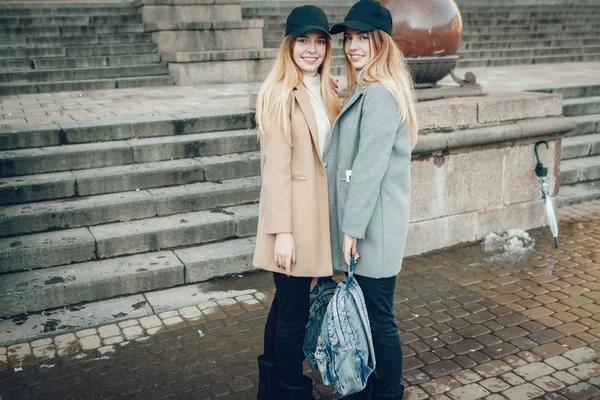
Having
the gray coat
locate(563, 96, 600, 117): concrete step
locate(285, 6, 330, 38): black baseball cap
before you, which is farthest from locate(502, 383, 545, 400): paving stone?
locate(563, 96, 600, 117): concrete step

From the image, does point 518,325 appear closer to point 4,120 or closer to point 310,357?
point 310,357

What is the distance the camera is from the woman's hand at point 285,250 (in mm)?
2734

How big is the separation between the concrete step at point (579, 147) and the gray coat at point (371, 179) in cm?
549

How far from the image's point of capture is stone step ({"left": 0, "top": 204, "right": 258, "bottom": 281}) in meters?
4.58

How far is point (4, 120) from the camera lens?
6617 millimetres

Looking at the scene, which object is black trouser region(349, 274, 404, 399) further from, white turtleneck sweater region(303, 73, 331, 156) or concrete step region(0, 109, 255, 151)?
concrete step region(0, 109, 255, 151)

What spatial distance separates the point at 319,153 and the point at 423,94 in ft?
10.1

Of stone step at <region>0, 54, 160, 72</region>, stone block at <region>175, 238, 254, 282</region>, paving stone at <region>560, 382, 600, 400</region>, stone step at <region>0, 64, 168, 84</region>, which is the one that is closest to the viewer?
paving stone at <region>560, 382, 600, 400</region>

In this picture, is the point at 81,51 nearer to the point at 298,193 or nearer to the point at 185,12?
the point at 185,12

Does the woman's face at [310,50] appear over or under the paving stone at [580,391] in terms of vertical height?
over

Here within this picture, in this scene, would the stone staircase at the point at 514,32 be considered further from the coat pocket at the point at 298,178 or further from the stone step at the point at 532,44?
the coat pocket at the point at 298,178

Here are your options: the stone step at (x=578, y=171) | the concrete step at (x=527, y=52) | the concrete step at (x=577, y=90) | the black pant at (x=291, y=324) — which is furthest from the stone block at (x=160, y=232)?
the concrete step at (x=527, y=52)

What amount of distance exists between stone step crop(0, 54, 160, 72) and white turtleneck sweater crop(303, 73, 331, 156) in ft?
28.1

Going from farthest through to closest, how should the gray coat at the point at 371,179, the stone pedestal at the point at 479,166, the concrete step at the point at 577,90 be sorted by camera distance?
the concrete step at the point at 577,90 < the stone pedestal at the point at 479,166 < the gray coat at the point at 371,179
